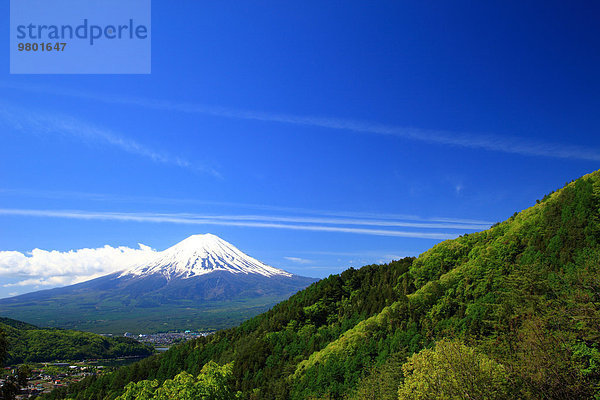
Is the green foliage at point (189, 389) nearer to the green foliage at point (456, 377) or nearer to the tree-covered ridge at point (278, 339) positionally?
the green foliage at point (456, 377)

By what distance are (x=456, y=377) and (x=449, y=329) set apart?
30.1m

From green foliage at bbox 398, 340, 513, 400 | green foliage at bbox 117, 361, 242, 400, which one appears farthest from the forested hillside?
green foliage at bbox 117, 361, 242, 400

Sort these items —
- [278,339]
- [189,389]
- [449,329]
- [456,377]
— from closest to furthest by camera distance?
[456,377] → [189,389] → [449,329] → [278,339]

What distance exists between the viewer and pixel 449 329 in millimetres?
51344

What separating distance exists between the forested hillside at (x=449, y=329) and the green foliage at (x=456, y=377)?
84 mm

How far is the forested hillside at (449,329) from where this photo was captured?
76.4ft

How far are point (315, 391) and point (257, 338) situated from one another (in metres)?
40.1

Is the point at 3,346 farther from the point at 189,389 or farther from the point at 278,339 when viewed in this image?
the point at 278,339

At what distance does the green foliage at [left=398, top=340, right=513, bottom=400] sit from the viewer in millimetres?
23297

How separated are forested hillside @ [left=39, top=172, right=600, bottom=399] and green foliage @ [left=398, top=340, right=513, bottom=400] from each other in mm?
84

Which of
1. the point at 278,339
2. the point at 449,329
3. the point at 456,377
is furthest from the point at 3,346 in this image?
the point at 278,339

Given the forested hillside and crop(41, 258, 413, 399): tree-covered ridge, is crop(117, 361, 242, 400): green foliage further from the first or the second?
crop(41, 258, 413, 399): tree-covered ridge

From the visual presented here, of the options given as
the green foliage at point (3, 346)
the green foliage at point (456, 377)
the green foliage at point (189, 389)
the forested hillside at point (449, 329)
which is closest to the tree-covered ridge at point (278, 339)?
the forested hillside at point (449, 329)

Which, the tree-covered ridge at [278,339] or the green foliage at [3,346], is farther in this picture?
the tree-covered ridge at [278,339]
